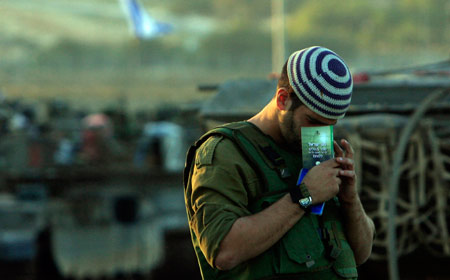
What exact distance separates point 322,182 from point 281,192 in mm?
166

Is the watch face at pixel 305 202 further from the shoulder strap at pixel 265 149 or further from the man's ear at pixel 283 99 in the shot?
the man's ear at pixel 283 99

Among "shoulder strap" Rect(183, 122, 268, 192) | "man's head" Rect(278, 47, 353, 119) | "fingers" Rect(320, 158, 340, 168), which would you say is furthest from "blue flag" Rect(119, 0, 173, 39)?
"fingers" Rect(320, 158, 340, 168)

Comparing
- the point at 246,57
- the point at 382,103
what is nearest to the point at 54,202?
the point at 382,103

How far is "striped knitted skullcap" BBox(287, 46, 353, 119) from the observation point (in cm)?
258

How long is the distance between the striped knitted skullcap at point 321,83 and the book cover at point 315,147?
6cm

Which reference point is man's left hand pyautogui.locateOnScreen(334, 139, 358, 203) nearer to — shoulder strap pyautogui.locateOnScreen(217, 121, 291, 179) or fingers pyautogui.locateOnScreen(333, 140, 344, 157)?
fingers pyautogui.locateOnScreen(333, 140, 344, 157)

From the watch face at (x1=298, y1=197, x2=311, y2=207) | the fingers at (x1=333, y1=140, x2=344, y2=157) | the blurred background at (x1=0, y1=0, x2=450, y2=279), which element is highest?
the fingers at (x1=333, y1=140, x2=344, y2=157)

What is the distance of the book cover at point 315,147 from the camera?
8.48ft

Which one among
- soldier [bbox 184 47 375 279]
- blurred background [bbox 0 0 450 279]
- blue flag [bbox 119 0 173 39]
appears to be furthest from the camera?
blue flag [bbox 119 0 173 39]

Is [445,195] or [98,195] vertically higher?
[445,195]

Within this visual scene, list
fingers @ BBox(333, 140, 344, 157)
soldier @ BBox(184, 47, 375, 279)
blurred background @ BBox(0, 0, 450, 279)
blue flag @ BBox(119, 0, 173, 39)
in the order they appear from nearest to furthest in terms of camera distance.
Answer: soldier @ BBox(184, 47, 375, 279), fingers @ BBox(333, 140, 344, 157), blurred background @ BBox(0, 0, 450, 279), blue flag @ BBox(119, 0, 173, 39)

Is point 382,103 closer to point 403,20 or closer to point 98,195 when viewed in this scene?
point 98,195

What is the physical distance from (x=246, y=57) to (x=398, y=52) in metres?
5.78

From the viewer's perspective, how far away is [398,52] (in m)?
28.5
